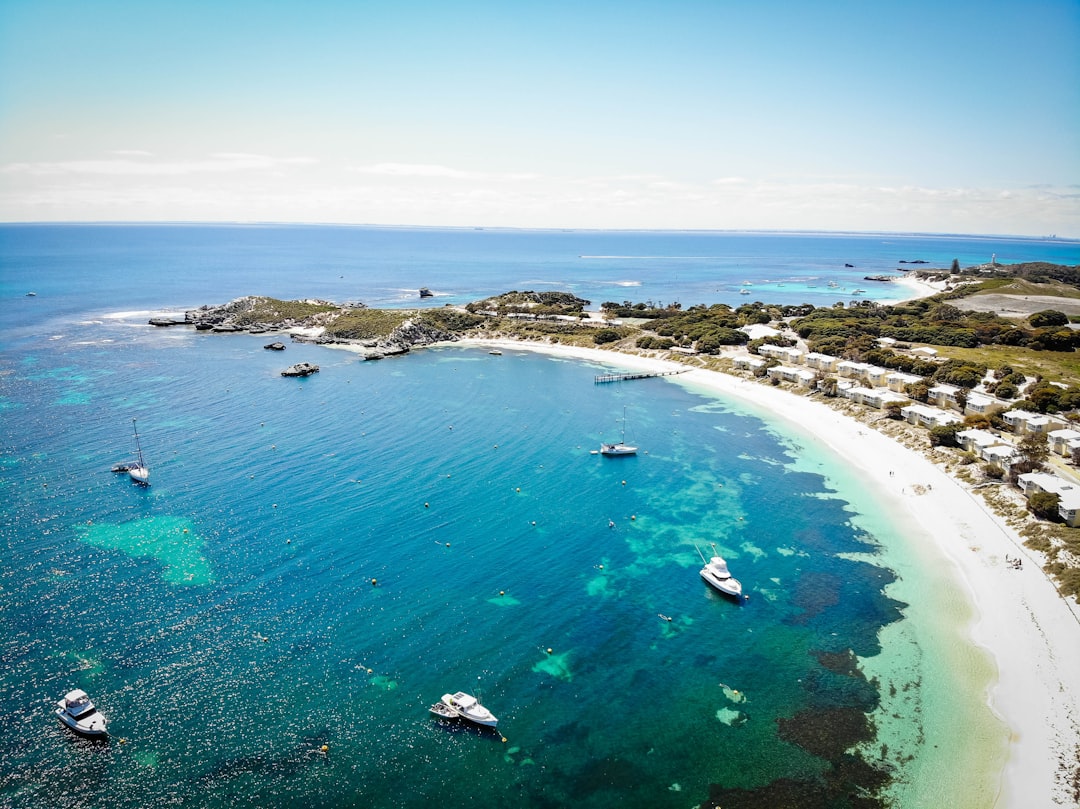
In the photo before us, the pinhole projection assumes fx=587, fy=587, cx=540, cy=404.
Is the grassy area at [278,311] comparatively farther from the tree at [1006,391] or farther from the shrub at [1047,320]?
the shrub at [1047,320]

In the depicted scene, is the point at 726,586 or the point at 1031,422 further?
the point at 1031,422

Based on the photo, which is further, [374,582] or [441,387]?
[441,387]

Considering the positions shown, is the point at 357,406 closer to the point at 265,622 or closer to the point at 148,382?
the point at 148,382

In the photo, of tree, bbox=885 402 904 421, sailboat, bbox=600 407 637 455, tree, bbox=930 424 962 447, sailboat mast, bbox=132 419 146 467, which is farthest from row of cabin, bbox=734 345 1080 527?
sailboat mast, bbox=132 419 146 467

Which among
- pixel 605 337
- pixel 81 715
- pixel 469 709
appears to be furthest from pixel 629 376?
pixel 81 715

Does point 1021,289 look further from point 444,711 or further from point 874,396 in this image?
point 444,711

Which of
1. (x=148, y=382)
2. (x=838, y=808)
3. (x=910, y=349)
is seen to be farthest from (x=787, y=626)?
(x=148, y=382)

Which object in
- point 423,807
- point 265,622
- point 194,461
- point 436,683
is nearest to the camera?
point 423,807
